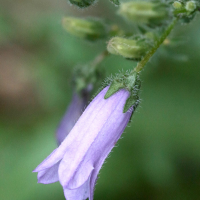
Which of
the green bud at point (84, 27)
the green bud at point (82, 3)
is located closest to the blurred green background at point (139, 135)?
the green bud at point (84, 27)

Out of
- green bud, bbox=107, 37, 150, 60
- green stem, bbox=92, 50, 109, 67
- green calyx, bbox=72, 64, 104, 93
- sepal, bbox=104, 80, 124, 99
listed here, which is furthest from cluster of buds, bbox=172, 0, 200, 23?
green calyx, bbox=72, 64, 104, 93

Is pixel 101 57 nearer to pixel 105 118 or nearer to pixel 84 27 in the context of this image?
pixel 84 27

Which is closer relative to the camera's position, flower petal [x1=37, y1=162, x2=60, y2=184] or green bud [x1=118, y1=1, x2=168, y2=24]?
flower petal [x1=37, y1=162, x2=60, y2=184]

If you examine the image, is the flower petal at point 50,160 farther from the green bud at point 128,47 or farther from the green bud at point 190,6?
the green bud at point 190,6

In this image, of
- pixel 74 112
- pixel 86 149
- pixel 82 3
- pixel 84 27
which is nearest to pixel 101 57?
pixel 84 27

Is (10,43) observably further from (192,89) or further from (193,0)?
(193,0)

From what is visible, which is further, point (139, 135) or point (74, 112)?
point (139, 135)

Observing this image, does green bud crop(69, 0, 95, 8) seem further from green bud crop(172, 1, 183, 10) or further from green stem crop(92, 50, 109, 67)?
green stem crop(92, 50, 109, 67)
